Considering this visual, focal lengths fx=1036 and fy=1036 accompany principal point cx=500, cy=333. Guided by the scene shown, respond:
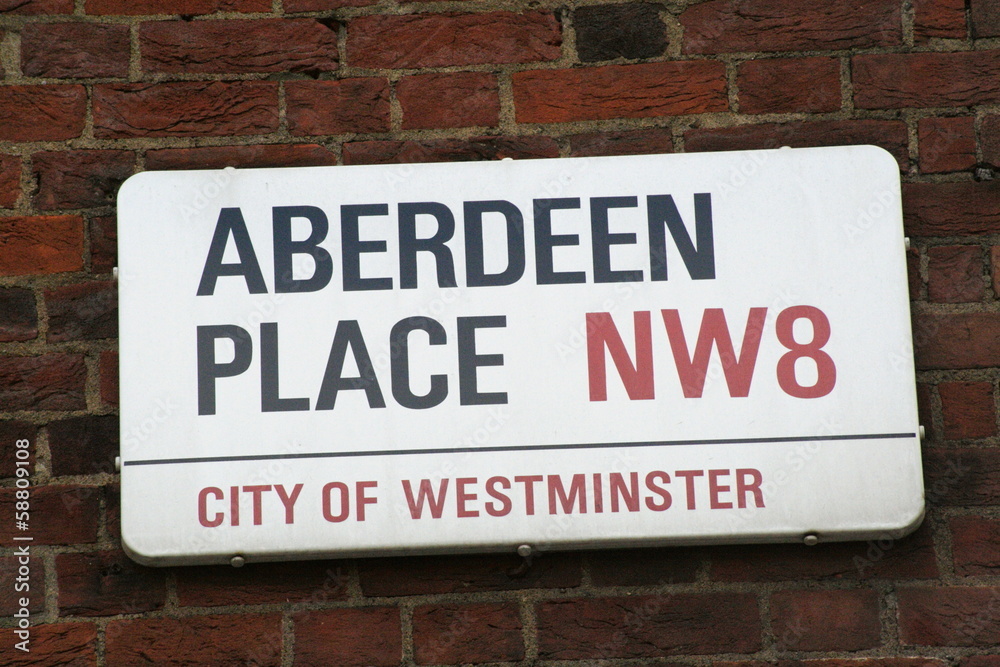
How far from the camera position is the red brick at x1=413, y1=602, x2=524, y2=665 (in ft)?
4.16

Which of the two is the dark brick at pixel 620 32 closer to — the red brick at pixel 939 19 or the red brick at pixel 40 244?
the red brick at pixel 939 19

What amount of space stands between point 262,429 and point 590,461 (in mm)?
402

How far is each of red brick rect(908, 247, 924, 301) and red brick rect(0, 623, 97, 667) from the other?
43.7 inches

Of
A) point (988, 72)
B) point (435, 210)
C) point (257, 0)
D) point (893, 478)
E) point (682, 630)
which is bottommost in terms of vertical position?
point (682, 630)

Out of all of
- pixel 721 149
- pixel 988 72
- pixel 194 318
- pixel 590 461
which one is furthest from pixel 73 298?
pixel 988 72

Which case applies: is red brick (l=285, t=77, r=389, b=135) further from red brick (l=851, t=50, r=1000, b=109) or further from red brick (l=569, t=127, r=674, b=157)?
red brick (l=851, t=50, r=1000, b=109)

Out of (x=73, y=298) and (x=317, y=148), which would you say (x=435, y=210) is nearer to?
(x=317, y=148)

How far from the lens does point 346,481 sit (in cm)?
126

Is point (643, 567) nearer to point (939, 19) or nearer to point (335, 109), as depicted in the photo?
point (335, 109)

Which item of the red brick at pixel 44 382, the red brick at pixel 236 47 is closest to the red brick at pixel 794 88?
the red brick at pixel 236 47

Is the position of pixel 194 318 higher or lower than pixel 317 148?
lower

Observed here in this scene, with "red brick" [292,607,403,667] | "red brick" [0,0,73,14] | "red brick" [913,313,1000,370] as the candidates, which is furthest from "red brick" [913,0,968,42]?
"red brick" [0,0,73,14]

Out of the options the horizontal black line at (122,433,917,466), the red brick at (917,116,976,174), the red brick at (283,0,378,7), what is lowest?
the horizontal black line at (122,433,917,466)

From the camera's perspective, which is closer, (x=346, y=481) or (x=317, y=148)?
(x=346, y=481)
